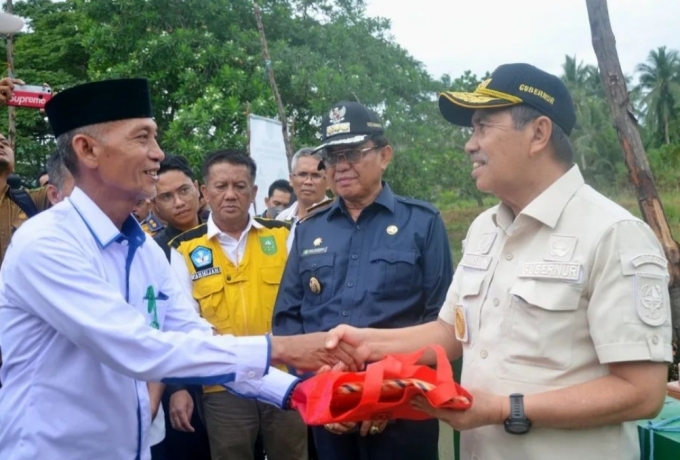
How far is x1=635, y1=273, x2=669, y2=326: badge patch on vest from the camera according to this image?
177 centimetres

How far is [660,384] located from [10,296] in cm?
191

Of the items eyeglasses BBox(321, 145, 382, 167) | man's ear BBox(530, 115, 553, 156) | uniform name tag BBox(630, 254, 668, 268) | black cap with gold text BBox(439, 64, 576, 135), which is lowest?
uniform name tag BBox(630, 254, 668, 268)

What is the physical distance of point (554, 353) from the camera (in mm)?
1890

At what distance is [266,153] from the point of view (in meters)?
8.84

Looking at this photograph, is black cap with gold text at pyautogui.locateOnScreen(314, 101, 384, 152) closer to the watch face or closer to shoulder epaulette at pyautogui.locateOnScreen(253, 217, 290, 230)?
shoulder epaulette at pyautogui.locateOnScreen(253, 217, 290, 230)

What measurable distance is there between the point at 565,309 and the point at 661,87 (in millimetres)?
56131

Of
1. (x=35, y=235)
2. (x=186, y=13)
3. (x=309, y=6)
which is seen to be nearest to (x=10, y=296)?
(x=35, y=235)

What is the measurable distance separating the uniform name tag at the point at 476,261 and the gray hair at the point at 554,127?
1.28 ft

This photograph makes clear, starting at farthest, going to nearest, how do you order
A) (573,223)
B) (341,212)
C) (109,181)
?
(341,212), (109,181), (573,223)

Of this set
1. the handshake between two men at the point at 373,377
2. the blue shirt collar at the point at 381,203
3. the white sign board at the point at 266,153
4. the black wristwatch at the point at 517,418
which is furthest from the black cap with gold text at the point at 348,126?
the white sign board at the point at 266,153

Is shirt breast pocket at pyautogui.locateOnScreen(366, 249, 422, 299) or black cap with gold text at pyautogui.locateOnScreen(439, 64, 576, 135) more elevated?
black cap with gold text at pyautogui.locateOnScreen(439, 64, 576, 135)

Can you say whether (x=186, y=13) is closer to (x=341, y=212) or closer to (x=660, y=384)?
(x=341, y=212)

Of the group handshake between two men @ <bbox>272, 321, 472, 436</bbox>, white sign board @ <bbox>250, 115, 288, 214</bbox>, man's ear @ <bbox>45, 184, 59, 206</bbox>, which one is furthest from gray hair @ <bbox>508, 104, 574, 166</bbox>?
white sign board @ <bbox>250, 115, 288, 214</bbox>

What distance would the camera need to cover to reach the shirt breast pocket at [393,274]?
3.11 meters
